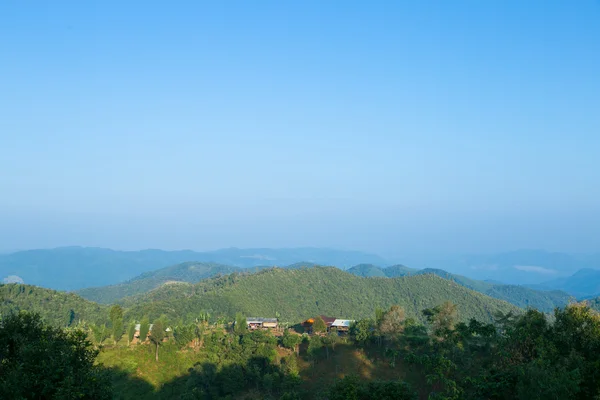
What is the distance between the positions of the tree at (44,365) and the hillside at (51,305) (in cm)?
6479

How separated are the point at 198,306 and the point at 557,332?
220ft

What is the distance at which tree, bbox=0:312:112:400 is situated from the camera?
48.0 feet

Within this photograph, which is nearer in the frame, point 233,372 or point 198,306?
point 233,372

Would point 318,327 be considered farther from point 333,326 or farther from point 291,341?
point 333,326

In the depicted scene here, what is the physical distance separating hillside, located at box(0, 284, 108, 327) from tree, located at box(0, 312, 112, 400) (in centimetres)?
6479

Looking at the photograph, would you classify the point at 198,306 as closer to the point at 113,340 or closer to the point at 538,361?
the point at 113,340

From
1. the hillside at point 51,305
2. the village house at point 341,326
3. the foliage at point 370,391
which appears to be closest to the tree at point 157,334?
the village house at point 341,326

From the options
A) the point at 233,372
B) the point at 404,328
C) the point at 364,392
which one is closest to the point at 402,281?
the point at 404,328

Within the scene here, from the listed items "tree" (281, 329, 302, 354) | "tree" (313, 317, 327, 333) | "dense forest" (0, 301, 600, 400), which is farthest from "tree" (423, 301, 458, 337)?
"tree" (281, 329, 302, 354)

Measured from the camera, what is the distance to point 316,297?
102312mm

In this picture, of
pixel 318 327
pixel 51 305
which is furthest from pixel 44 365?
pixel 51 305

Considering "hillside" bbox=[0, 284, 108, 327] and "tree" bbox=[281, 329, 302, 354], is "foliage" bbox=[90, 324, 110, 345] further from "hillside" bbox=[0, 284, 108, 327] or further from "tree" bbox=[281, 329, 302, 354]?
"hillside" bbox=[0, 284, 108, 327]

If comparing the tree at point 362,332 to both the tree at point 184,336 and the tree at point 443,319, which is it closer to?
the tree at point 443,319

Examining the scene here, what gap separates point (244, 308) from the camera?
86.1 meters
